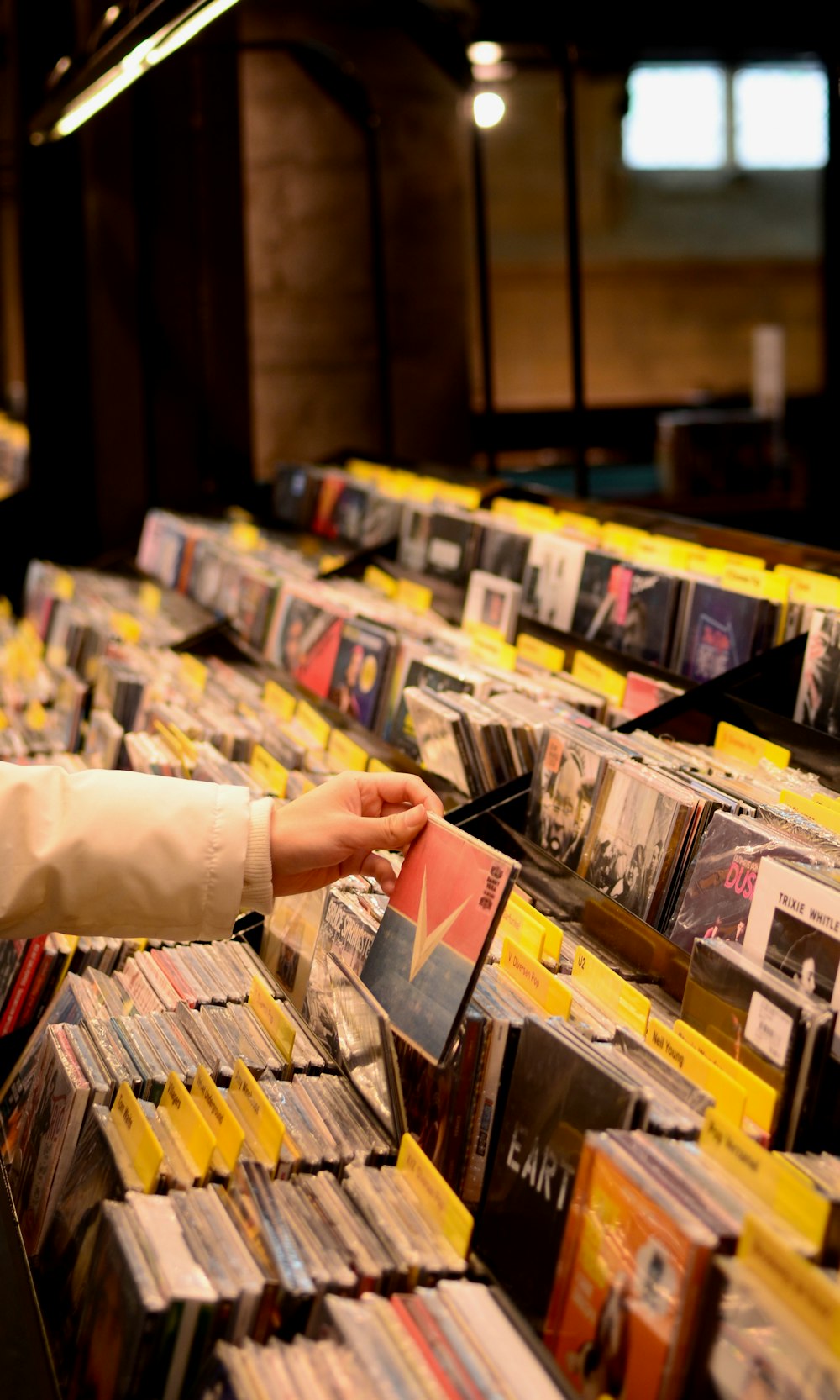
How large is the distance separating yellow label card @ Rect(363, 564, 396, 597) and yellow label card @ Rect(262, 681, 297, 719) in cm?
54

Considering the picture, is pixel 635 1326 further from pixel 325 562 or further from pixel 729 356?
pixel 729 356

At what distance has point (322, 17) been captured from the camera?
6.34 metres

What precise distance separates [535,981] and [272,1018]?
35 cm

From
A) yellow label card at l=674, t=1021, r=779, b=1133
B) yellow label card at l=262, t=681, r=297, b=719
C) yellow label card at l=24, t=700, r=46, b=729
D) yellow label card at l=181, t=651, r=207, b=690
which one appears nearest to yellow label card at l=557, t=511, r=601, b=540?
yellow label card at l=262, t=681, r=297, b=719

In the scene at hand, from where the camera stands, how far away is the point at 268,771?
245 centimetres

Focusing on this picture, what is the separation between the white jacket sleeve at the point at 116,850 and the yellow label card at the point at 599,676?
1.02m

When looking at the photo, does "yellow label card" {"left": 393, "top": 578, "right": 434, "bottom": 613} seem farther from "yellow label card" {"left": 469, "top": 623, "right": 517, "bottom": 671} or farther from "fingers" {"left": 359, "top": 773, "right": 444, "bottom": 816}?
"fingers" {"left": 359, "top": 773, "right": 444, "bottom": 816}

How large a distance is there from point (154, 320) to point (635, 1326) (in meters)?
5.27

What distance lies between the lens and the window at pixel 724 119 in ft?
45.5

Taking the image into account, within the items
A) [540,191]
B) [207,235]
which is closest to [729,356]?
[540,191]

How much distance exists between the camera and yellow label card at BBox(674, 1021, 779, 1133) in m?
1.27

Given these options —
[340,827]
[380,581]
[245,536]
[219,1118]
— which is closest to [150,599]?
[245,536]

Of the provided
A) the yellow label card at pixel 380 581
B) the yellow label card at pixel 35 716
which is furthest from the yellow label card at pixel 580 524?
the yellow label card at pixel 35 716

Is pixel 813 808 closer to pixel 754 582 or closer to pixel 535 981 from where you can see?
pixel 535 981
